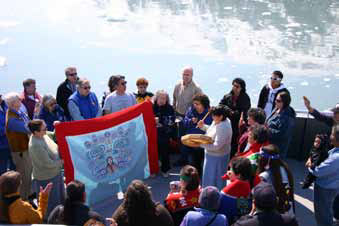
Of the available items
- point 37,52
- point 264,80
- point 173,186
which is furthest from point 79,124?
point 37,52

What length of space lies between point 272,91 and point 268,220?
3.38 meters

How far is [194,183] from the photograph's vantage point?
3.72 metres

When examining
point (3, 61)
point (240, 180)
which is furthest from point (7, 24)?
point (240, 180)

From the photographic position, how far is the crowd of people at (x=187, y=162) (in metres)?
3.37

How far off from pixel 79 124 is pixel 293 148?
3420 millimetres

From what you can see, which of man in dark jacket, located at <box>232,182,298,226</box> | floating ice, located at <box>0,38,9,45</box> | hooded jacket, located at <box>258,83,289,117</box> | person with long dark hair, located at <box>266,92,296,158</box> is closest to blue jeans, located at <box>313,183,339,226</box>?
A: person with long dark hair, located at <box>266,92,296,158</box>

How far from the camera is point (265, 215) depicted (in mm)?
3242

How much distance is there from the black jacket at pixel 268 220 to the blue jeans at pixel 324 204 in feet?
5.01

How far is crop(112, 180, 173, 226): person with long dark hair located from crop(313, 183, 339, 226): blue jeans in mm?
2096

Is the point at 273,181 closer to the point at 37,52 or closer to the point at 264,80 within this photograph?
the point at 264,80

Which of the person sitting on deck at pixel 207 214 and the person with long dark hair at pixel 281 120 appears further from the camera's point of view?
the person with long dark hair at pixel 281 120

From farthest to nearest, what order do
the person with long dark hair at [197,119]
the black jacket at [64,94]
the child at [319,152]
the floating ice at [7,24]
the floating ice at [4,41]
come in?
the floating ice at [7,24]
the floating ice at [4,41]
the black jacket at [64,94]
the person with long dark hair at [197,119]
the child at [319,152]

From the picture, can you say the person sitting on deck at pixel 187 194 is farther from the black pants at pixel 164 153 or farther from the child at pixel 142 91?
the child at pixel 142 91

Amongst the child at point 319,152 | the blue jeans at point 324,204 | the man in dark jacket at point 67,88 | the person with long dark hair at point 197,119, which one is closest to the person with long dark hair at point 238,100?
the person with long dark hair at point 197,119
